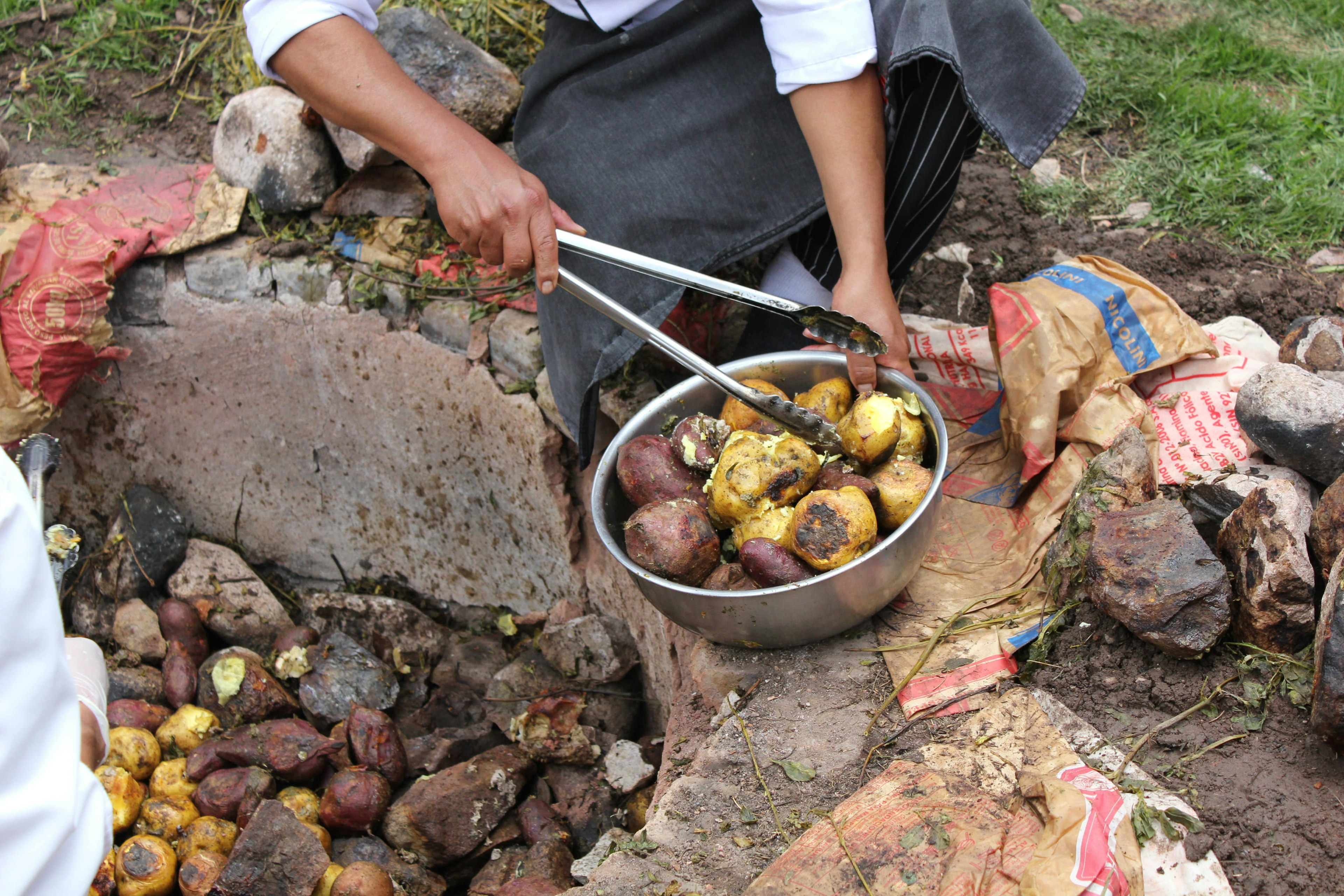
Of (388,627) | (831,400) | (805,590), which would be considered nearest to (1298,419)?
(831,400)

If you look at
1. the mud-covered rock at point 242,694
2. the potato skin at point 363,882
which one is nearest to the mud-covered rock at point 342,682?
the mud-covered rock at point 242,694

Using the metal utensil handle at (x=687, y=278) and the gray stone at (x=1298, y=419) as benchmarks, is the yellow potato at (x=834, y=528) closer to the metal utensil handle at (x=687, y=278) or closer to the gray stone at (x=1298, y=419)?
the metal utensil handle at (x=687, y=278)

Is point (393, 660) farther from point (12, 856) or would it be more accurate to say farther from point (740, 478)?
point (12, 856)

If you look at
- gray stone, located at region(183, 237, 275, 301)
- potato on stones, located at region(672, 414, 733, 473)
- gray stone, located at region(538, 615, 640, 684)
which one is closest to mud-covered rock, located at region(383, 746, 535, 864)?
gray stone, located at region(538, 615, 640, 684)

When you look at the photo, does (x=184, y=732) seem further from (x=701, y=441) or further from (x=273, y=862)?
(x=701, y=441)

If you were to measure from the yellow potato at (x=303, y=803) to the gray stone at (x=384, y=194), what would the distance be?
1.99 meters

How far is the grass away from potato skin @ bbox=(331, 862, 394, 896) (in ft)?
9.98

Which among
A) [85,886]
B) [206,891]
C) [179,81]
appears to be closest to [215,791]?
[206,891]

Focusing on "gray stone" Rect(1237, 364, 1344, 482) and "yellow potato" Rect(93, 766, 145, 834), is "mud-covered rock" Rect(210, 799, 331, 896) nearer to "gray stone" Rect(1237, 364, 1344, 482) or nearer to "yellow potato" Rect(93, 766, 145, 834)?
"yellow potato" Rect(93, 766, 145, 834)

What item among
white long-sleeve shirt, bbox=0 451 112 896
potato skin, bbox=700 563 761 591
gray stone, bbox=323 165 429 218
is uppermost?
white long-sleeve shirt, bbox=0 451 112 896

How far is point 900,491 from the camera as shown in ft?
6.65

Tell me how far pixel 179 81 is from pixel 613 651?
3.06m

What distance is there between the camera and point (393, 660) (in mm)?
3320

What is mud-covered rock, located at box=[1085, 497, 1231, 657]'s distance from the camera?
5.80 feet
